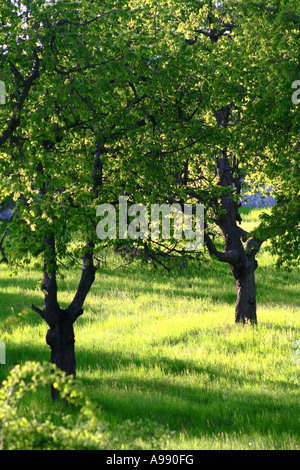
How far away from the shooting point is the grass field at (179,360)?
9.26 m

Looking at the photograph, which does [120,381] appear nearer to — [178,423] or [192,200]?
[178,423]

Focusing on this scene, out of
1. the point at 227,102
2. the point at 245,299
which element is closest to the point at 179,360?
the point at 245,299

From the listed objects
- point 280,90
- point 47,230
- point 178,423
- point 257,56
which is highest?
point 257,56

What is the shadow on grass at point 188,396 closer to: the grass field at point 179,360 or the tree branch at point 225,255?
the grass field at point 179,360

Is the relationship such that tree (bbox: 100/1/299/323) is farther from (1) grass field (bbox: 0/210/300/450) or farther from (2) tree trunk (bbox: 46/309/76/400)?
(2) tree trunk (bbox: 46/309/76/400)

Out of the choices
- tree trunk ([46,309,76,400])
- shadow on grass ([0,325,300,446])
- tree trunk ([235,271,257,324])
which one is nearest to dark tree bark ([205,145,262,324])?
tree trunk ([235,271,257,324])

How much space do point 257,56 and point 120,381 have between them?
8.49m

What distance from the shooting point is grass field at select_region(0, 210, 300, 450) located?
30.4ft

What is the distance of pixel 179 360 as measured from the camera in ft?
45.3

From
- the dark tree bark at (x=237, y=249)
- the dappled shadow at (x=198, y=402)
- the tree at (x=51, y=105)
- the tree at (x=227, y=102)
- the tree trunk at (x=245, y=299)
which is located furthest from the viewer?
A: the tree trunk at (x=245, y=299)

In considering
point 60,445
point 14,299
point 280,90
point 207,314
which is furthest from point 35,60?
point 14,299

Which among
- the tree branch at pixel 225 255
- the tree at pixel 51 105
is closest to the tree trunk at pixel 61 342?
the tree at pixel 51 105

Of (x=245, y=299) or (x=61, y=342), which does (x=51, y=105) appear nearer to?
(x=61, y=342)
